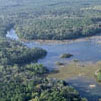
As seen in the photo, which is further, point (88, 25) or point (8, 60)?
point (88, 25)

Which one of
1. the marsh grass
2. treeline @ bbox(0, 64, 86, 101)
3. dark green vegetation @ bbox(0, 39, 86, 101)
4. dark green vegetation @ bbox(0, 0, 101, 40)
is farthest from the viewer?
dark green vegetation @ bbox(0, 0, 101, 40)

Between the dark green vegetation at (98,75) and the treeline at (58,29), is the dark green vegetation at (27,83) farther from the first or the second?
the treeline at (58,29)

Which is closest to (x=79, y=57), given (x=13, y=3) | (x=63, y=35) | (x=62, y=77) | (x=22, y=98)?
(x=62, y=77)

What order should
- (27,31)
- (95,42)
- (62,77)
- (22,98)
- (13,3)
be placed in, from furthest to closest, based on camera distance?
1. (13,3)
2. (27,31)
3. (95,42)
4. (62,77)
5. (22,98)

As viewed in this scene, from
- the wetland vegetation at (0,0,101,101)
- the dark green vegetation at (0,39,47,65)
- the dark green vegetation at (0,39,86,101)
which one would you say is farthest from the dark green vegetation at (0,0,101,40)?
the dark green vegetation at (0,39,86,101)

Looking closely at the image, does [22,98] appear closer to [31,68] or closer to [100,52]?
[31,68]

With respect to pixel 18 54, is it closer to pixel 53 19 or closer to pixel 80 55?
pixel 80 55

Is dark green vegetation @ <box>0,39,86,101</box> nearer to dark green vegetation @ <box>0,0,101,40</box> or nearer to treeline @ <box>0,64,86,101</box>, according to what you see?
treeline @ <box>0,64,86,101</box>

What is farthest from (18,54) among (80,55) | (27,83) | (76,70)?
(27,83)
